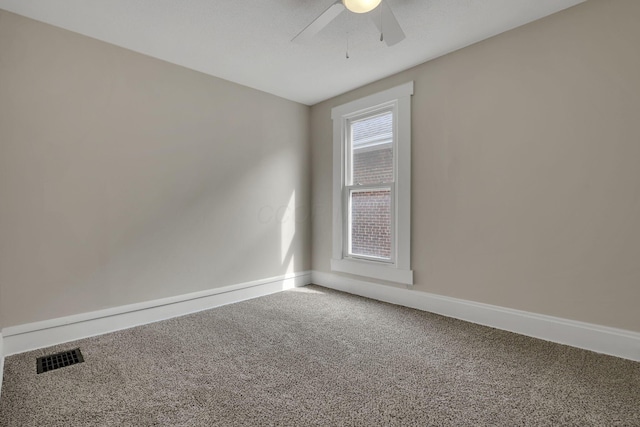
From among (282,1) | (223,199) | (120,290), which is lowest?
(120,290)

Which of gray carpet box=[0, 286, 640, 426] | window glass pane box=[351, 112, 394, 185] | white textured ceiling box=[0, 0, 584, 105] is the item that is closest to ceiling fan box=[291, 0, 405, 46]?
white textured ceiling box=[0, 0, 584, 105]

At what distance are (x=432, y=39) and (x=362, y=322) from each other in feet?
8.19

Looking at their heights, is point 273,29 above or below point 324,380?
above

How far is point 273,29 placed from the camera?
2377mm

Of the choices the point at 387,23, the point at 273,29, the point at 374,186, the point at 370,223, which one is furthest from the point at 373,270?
the point at 273,29

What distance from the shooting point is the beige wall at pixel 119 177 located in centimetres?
218

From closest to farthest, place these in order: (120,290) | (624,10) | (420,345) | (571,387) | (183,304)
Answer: (571,387)
(624,10)
(420,345)
(120,290)
(183,304)

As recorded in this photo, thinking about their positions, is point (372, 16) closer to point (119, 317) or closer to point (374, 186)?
point (374, 186)

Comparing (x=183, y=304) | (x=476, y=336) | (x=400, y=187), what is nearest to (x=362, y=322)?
(x=476, y=336)

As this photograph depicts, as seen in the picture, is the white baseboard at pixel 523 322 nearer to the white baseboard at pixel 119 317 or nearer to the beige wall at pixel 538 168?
the beige wall at pixel 538 168

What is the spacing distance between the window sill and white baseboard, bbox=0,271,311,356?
0.85 meters

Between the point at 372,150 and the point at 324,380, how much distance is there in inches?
98.9

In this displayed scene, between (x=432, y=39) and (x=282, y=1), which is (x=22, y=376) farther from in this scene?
(x=432, y=39)

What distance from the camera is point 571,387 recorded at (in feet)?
5.48
